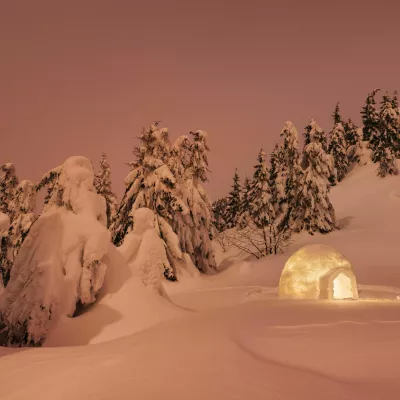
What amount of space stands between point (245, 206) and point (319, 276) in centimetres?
3269

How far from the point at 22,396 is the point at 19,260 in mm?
7848

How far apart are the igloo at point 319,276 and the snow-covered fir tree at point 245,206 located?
81.6 feet

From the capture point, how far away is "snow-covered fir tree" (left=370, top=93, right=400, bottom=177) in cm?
4244

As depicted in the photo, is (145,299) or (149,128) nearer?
(145,299)

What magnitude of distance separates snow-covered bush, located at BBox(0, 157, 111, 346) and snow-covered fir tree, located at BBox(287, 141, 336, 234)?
23407 mm

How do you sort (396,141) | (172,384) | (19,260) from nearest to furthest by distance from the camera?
(172,384)
(19,260)
(396,141)

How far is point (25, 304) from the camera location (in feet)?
35.0

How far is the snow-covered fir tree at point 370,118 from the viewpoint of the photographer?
158 ft

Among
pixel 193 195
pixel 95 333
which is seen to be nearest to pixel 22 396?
pixel 95 333

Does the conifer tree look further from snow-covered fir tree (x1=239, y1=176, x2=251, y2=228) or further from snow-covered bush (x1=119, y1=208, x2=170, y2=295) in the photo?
snow-covered bush (x1=119, y1=208, x2=170, y2=295)

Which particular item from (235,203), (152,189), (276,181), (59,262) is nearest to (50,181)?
(59,262)

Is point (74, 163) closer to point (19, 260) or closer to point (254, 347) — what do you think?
point (19, 260)

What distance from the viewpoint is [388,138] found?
141ft

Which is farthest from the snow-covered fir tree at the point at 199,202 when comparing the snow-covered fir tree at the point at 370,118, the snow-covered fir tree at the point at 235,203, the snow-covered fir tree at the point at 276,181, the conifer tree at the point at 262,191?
the snow-covered fir tree at the point at 370,118
